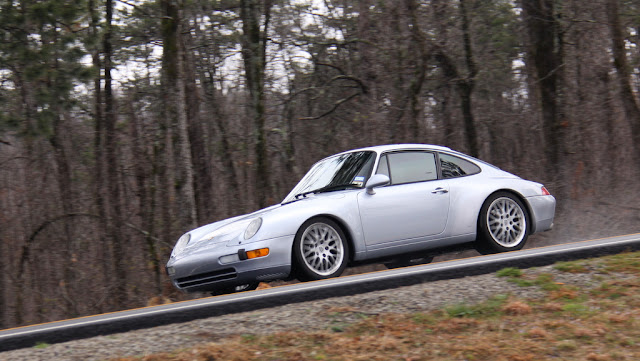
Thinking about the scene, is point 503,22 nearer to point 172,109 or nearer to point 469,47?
point 469,47

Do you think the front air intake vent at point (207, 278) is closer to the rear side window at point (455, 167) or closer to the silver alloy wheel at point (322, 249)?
the silver alloy wheel at point (322, 249)

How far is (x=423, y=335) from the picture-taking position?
4.93 meters

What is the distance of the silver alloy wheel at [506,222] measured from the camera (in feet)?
28.2

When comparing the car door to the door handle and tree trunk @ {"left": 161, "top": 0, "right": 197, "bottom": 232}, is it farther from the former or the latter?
tree trunk @ {"left": 161, "top": 0, "right": 197, "bottom": 232}

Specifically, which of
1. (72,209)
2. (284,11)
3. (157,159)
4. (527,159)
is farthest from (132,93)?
(527,159)

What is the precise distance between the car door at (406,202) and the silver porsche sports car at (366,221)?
0.04 ft

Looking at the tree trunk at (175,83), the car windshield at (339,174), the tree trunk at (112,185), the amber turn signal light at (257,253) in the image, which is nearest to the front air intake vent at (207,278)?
the amber turn signal light at (257,253)

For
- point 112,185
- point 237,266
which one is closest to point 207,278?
point 237,266

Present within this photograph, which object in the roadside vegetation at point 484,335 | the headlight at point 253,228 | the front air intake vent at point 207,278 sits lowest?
the roadside vegetation at point 484,335

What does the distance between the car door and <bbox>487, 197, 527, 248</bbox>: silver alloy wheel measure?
712mm

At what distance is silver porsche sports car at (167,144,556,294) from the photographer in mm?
7230

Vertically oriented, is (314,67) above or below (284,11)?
below

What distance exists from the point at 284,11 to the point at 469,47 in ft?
15.5

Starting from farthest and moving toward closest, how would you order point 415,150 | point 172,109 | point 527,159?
1. point 527,159
2. point 172,109
3. point 415,150
